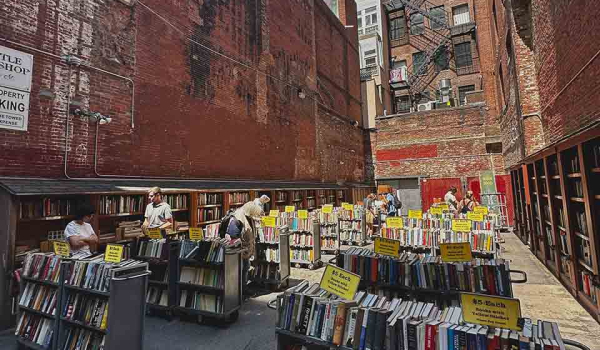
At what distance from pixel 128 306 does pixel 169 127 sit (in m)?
5.69

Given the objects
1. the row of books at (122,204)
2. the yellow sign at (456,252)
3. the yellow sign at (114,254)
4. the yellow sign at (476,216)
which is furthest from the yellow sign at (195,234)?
the yellow sign at (476,216)

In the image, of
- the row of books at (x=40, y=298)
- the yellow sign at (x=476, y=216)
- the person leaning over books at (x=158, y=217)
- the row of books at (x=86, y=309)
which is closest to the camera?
the row of books at (x=86, y=309)

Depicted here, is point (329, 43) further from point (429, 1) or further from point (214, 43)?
point (429, 1)

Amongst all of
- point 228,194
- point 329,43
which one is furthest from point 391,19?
point 228,194

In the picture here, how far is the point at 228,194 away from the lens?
8.33m

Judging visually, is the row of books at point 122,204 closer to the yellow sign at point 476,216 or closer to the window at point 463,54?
the yellow sign at point 476,216

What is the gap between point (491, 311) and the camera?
1.89 meters

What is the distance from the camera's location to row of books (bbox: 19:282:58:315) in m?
3.25

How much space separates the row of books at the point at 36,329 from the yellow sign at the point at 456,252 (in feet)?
13.9

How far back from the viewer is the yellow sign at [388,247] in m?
3.40

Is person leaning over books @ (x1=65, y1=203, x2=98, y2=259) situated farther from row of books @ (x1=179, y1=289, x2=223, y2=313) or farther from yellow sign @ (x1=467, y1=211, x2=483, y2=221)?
yellow sign @ (x1=467, y1=211, x2=483, y2=221)

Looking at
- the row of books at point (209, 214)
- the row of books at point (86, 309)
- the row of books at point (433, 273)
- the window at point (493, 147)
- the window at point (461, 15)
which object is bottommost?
the row of books at point (86, 309)

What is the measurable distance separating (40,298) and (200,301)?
1.72m

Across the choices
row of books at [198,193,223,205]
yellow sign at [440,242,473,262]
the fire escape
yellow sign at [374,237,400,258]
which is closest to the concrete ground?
yellow sign at [440,242,473,262]
